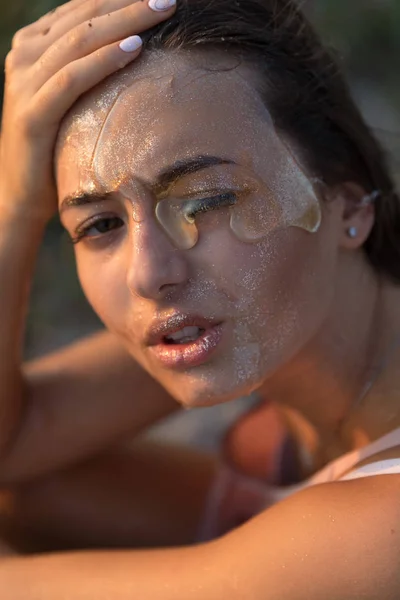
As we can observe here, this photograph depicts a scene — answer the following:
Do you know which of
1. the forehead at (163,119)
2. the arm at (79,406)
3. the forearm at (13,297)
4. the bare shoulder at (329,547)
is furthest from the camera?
the arm at (79,406)

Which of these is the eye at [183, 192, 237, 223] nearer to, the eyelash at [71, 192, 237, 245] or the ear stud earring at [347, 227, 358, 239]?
the eyelash at [71, 192, 237, 245]

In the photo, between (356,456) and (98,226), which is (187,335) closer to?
(98,226)

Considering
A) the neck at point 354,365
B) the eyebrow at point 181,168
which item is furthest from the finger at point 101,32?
the neck at point 354,365

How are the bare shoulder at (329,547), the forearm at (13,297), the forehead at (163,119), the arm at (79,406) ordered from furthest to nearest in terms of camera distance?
the arm at (79,406), the forearm at (13,297), the forehead at (163,119), the bare shoulder at (329,547)

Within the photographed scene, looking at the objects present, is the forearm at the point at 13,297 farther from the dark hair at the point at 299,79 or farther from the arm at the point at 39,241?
the dark hair at the point at 299,79

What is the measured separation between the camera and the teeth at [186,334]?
89cm

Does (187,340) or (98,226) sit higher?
(98,226)

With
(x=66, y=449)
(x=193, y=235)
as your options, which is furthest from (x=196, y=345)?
(x=66, y=449)

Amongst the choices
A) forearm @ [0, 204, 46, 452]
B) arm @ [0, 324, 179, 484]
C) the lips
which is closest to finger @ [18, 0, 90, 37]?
forearm @ [0, 204, 46, 452]

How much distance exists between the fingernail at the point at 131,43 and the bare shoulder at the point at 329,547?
2.04 ft

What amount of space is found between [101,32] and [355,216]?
46cm

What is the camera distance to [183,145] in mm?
839

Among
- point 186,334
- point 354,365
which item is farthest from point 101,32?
point 354,365

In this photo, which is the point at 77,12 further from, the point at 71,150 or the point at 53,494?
the point at 53,494
